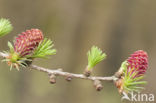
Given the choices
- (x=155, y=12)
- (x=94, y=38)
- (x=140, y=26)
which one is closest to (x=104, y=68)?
(x=94, y=38)

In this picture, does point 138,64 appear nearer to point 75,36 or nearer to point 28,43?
point 28,43

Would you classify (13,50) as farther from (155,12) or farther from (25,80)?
(155,12)

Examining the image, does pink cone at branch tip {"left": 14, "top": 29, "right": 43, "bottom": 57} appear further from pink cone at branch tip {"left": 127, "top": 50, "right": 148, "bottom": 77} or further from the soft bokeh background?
the soft bokeh background

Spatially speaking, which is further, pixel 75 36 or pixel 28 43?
pixel 75 36

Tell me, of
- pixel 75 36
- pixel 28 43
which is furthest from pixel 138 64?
pixel 75 36

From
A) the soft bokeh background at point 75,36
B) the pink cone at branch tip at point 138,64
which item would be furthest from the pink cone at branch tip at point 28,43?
the soft bokeh background at point 75,36

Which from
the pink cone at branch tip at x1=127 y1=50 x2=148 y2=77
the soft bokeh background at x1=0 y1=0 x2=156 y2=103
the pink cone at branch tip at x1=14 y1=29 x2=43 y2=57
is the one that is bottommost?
the pink cone at branch tip at x1=127 y1=50 x2=148 y2=77

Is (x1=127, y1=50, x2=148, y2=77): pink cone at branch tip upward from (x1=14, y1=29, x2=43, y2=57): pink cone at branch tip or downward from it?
downward

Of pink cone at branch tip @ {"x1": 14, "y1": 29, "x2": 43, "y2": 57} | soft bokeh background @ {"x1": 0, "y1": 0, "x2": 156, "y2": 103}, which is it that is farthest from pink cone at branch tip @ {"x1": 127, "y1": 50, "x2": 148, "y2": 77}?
soft bokeh background @ {"x1": 0, "y1": 0, "x2": 156, "y2": 103}
